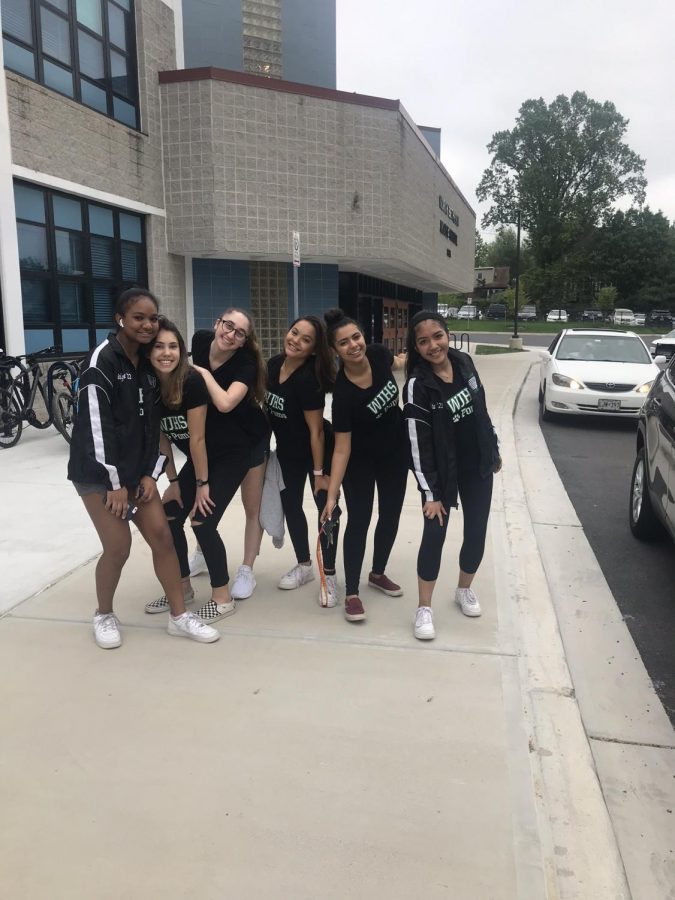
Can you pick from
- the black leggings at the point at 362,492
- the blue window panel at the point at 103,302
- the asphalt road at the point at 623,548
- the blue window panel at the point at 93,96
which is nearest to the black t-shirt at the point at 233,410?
the black leggings at the point at 362,492

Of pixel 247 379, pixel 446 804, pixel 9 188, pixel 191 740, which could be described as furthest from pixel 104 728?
pixel 9 188

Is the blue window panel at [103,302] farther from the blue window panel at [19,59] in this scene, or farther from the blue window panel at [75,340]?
the blue window panel at [19,59]

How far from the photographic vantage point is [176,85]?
41.4 feet

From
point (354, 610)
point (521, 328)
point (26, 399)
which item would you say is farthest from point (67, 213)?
point (521, 328)

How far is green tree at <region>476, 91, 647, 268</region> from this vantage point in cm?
6506

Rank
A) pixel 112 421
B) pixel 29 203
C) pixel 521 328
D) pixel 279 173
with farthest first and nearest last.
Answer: pixel 521 328, pixel 279 173, pixel 29 203, pixel 112 421

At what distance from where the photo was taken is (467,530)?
3.97 meters

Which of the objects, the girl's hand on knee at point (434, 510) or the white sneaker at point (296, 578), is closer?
the girl's hand on knee at point (434, 510)

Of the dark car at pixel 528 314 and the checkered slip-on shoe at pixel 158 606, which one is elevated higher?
the dark car at pixel 528 314

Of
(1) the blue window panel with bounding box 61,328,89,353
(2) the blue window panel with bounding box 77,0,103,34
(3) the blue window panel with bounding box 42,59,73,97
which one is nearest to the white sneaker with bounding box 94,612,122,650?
(1) the blue window panel with bounding box 61,328,89,353

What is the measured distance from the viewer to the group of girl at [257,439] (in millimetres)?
3293

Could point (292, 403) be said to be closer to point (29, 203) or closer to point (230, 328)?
point (230, 328)

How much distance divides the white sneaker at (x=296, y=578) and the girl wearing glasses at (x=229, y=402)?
44 centimetres

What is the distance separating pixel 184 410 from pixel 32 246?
8.00 meters
